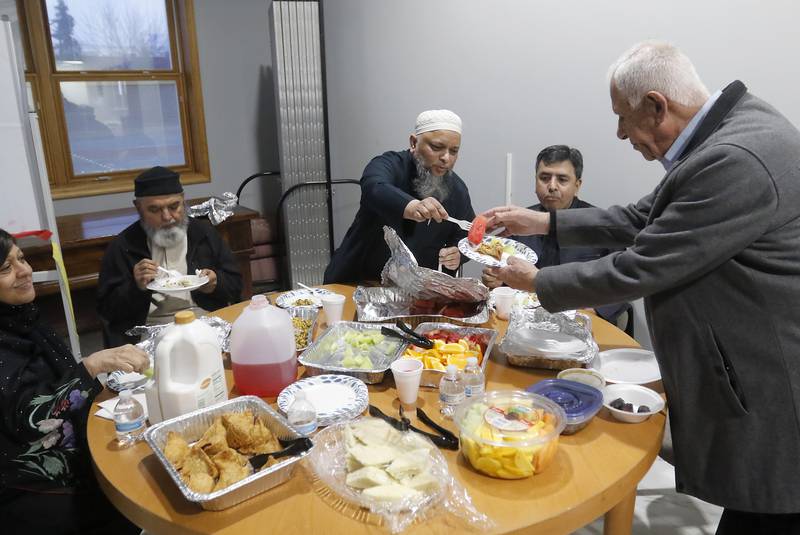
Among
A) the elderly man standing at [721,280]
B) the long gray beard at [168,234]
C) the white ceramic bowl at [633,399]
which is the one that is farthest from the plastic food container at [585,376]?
the long gray beard at [168,234]

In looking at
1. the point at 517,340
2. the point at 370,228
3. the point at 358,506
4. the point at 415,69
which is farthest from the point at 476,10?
the point at 358,506

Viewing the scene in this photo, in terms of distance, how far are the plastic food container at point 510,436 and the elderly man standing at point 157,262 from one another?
166 cm

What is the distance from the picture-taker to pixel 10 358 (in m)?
1.57

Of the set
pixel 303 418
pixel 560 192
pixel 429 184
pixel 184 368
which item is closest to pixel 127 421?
pixel 184 368

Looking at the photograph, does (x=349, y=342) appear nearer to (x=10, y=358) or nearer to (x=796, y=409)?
(x=10, y=358)

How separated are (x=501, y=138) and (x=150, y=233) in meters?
2.18

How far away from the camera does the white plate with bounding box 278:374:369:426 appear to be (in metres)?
1.38

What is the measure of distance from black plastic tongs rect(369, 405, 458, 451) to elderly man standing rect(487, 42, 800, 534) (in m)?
0.52

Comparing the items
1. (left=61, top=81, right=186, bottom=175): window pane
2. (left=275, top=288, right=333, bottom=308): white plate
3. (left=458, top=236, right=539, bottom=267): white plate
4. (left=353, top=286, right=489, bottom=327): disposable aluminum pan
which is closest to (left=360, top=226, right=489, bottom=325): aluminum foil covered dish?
(left=353, top=286, right=489, bottom=327): disposable aluminum pan

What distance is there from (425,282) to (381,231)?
2.34ft

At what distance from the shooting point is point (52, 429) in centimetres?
150

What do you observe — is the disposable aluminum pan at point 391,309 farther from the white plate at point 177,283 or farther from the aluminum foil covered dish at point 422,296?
the white plate at point 177,283

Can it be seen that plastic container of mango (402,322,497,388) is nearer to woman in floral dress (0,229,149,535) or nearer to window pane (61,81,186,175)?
woman in floral dress (0,229,149,535)

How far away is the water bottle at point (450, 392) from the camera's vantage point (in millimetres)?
1431
